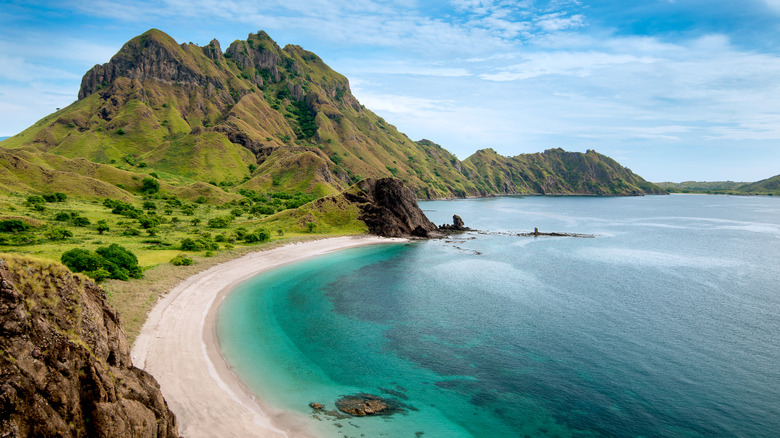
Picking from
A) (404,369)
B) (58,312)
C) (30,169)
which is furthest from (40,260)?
(30,169)

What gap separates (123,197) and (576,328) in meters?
132

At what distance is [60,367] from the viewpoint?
15523 millimetres

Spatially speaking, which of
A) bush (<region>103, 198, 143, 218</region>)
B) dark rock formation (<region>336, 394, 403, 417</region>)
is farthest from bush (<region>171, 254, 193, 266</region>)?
bush (<region>103, 198, 143, 218</region>)

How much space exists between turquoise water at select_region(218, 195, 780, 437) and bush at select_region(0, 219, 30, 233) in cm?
3986

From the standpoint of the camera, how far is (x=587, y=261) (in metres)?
89.8

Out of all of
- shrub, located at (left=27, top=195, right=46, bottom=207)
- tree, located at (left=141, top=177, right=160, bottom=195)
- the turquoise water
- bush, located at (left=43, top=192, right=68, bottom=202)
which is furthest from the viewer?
tree, located at (left=141, top=177, right=160, bottom=195)

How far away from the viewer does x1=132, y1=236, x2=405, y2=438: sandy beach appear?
24.5m

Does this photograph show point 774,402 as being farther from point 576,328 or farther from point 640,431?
point 576,328

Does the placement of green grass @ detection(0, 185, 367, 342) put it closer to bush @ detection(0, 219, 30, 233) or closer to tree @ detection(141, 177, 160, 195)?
bush @ detection(0, 219, 30, 233)

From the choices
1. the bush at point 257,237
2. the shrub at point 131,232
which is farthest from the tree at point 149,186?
the bush at point 257,237

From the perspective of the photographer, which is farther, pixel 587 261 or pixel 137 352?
pixel 587 261

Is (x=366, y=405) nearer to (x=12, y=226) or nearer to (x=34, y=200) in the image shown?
(x=12, y=226)

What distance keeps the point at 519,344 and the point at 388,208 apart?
86.3m

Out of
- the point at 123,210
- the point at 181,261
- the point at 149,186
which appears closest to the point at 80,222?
the point at 123,210
